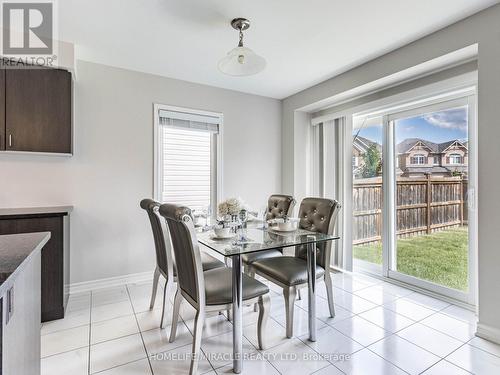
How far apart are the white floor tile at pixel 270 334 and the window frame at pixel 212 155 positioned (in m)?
1.87

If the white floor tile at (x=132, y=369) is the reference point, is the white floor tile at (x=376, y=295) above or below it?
above

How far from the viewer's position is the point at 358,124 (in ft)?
12.2

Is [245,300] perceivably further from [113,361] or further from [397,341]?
[397,341]

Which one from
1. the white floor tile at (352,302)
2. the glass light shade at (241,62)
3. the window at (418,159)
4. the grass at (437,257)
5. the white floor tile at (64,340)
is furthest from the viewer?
the window at (418,159)

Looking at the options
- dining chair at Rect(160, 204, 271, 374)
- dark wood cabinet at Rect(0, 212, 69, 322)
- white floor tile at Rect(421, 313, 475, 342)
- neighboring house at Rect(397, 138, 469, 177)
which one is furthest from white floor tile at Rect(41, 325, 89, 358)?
neighboring house at Rect(397, 138, 469, 177)

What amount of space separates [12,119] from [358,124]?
3.90 meters

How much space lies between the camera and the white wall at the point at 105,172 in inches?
111

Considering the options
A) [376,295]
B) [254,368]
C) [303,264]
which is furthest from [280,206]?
[254,368]

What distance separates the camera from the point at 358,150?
3.72 m

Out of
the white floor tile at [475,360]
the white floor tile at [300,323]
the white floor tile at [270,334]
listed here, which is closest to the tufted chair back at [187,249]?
the white floor tile at [270,334]

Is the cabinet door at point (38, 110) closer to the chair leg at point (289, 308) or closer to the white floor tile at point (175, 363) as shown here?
the white floor tile at point (175, 363)

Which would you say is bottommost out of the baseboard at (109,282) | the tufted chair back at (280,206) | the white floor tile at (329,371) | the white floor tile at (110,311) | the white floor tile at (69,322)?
the white floor tile at (329,371)

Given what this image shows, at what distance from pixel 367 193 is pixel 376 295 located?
131 cm

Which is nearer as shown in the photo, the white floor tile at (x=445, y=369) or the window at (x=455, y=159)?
the white floor tile at (x=445, y=369)
